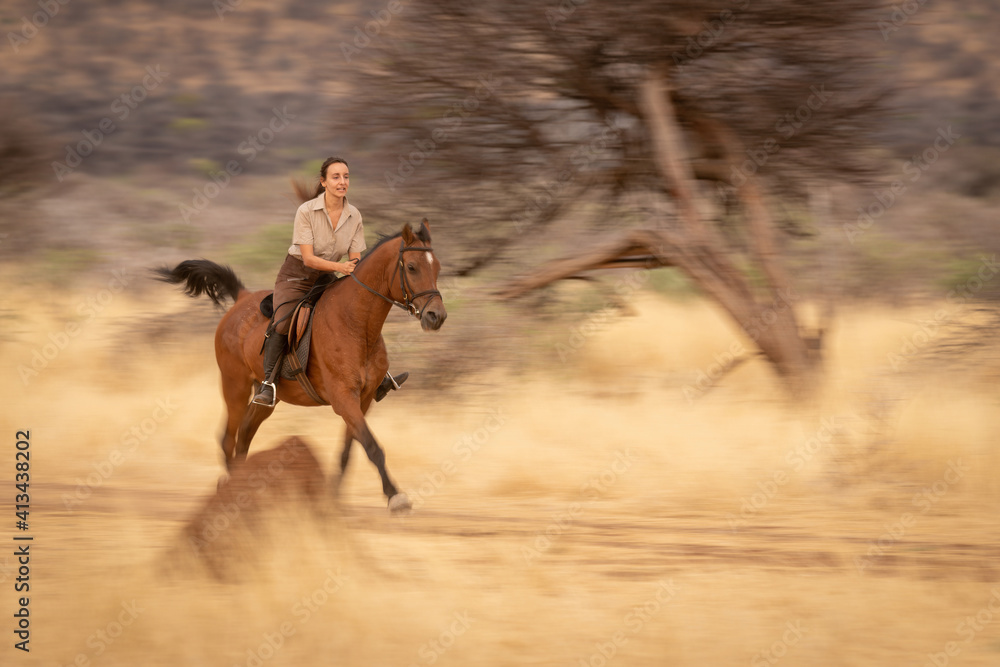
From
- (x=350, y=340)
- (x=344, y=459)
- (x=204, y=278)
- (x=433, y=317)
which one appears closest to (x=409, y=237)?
(x=433, y=317)

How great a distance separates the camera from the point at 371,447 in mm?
6414

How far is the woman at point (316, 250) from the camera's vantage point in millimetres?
6504

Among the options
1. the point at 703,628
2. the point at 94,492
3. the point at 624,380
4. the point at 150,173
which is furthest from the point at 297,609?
the point at 150,173

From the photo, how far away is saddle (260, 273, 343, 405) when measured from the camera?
6.96m

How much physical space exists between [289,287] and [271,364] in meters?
0.55

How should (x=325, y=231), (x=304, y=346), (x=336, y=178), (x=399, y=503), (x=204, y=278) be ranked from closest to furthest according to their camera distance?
1. (x=399, y=503)
2. (x=336, y=178)
3. (x=325, y=231)
4. (x=304, y=346)
5. (x=204, y=278)

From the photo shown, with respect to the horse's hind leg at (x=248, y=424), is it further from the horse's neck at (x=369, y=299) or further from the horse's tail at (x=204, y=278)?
the horse's neck at (x=369, y=299)

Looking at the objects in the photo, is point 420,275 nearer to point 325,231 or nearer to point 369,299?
point 369,299

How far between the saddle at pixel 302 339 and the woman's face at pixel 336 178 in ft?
2.56

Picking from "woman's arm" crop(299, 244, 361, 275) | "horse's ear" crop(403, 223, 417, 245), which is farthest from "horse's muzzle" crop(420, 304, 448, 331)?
"woman's arm" crop(299, 244, 361, 275)

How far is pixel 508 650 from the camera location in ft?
16.5

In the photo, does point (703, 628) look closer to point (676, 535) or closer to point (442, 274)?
point (676, 535)

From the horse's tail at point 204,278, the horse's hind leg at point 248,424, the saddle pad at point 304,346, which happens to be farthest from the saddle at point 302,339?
the horse's tail at point 204,278

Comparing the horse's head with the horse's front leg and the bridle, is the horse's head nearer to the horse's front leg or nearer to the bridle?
the bridle
